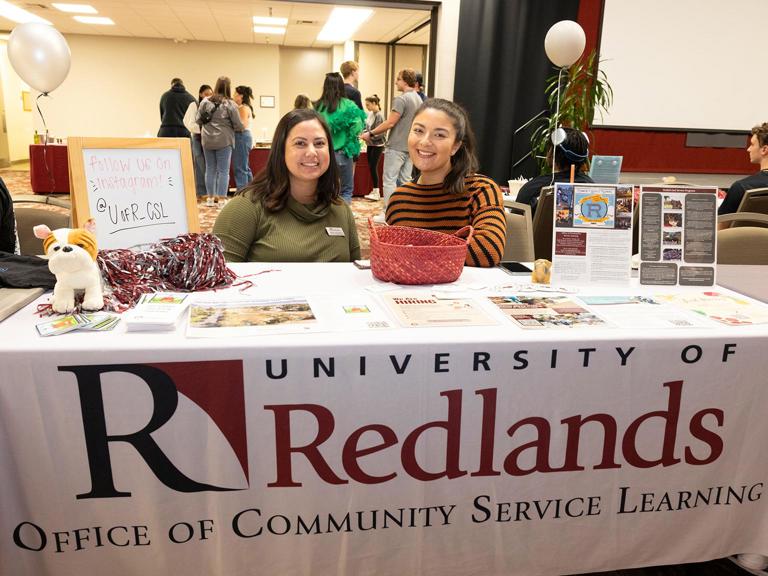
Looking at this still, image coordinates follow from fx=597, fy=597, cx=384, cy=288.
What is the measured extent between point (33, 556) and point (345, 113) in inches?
200

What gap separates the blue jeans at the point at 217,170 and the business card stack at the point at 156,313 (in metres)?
6.14

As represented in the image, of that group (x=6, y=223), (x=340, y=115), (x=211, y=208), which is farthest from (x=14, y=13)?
(x=6, y=223)

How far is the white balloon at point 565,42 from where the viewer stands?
4148 mm

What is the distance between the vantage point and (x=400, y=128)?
19.2 feet

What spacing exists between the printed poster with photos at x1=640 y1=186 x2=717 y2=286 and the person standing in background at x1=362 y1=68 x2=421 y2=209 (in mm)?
3937

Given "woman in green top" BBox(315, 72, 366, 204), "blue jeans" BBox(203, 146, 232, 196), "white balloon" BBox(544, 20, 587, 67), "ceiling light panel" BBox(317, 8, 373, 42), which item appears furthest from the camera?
"ceiling light panel" BBox(317, 8, 373, 42)

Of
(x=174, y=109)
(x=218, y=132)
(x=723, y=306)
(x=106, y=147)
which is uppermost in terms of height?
(x=174, y=109)

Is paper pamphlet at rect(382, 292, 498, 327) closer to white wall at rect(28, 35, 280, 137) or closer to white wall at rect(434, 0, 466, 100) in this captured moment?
white wall at rect(434, 0, 466, 100)

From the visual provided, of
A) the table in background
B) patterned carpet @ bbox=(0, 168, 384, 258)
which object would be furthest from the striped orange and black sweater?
patterned carpet @ bbox=(0, 168, 384, 258)

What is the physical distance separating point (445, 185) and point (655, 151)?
5260 mm

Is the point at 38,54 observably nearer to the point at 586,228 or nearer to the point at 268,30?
the point at 586,228

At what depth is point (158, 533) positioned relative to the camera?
3.84ft

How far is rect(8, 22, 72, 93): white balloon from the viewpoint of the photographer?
→ 2.42 meters

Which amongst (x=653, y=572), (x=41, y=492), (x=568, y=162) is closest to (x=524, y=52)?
(x=568, y=162)
